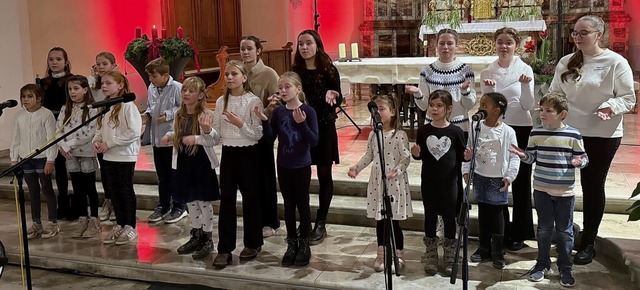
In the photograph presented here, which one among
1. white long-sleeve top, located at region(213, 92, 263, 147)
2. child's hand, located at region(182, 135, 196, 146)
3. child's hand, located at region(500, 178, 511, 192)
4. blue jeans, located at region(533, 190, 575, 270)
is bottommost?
blue jeans, located at region(533, 190, 575, 270)

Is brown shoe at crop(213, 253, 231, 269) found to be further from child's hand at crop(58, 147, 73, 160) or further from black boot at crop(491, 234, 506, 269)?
black boot at crop(491, 234, 506, 269)

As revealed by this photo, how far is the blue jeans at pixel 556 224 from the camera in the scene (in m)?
3.61

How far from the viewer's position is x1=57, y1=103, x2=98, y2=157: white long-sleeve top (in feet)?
15.6

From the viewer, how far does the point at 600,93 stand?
12.2ft

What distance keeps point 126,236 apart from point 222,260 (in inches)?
36.9

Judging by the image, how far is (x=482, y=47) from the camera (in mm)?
10891

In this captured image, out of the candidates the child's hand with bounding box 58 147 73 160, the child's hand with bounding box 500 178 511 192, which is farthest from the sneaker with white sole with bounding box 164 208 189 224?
the child's hand with bounding box 500 178 511 192

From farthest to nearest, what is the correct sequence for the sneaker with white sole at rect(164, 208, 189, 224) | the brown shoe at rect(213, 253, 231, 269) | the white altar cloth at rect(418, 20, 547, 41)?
the white altar cloth at rect(418, 20, 547, 41) → the sneaker with white sole at rect(164, 208, 189, 224) → the brown shoe at rect(213, 253, 231, 269)

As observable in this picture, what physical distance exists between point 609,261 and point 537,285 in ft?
2.05

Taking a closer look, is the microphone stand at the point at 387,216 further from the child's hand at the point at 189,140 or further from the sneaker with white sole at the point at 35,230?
the sneaker with white sole at the point at 35,230

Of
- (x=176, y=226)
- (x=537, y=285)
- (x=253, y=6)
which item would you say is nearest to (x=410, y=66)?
(x=176, y=226)

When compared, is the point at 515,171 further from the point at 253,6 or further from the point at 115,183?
the point at 253,6

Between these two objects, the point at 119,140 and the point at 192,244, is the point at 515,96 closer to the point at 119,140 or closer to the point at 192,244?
the point at 192,244

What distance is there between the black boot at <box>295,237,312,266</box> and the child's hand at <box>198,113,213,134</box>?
→ 893mm
